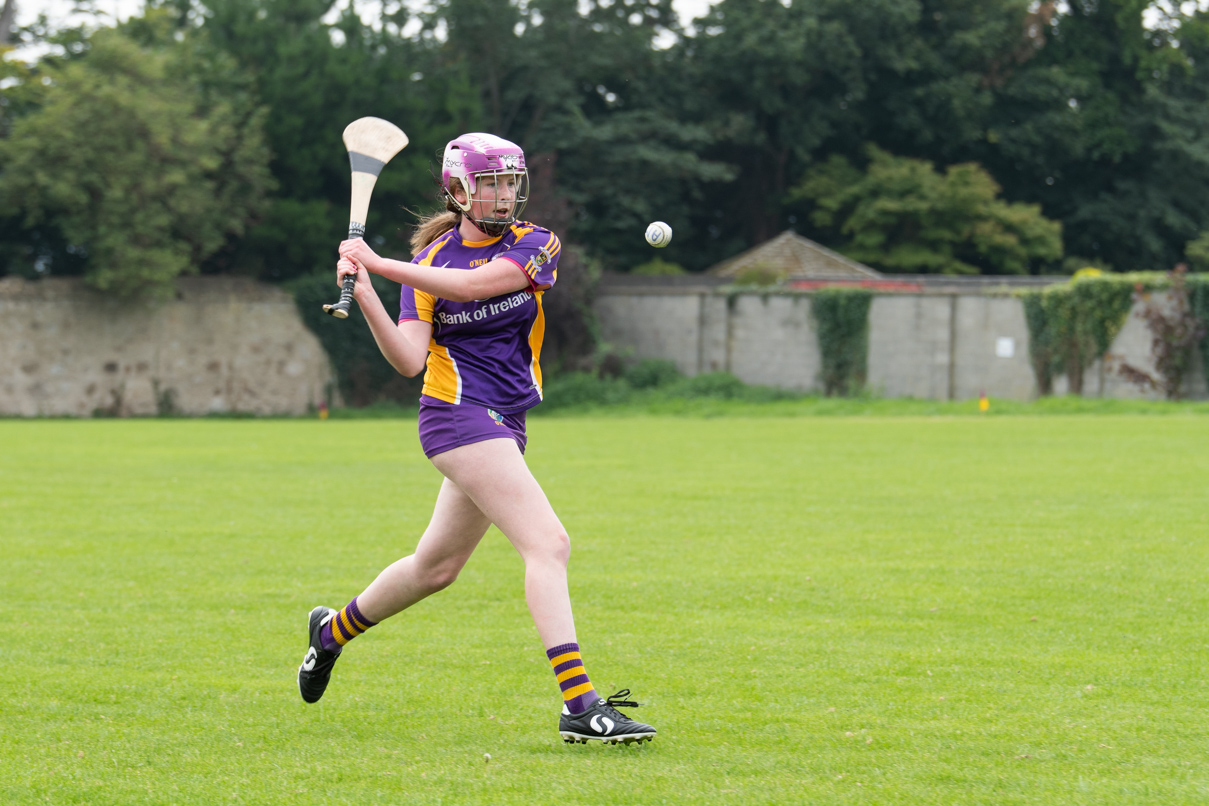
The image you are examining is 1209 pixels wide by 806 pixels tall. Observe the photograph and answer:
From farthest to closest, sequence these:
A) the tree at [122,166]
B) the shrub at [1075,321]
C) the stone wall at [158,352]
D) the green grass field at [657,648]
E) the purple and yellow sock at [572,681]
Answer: the stone wall at [158,352], the tree at [122,166], the shrub at [1075,321], the purple and yellow sock at [572,681], the green grass field at [657,648]

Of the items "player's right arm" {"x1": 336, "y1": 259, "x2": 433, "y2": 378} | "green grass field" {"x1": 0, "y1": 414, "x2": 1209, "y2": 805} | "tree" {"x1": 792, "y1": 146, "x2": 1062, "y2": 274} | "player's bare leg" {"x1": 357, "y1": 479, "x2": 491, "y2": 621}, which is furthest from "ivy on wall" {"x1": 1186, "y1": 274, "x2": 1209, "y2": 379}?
"player's right arm" {"x1": 336, "y1": 259, "x2": 433, "y2": 378}

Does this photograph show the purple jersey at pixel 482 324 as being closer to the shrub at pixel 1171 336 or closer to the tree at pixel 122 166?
the shrub at pixel 1171 336

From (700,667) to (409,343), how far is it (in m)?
2.52

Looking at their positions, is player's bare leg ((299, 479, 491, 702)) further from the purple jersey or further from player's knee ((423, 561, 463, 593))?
the purple jersey

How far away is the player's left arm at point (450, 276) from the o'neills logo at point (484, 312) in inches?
3.4

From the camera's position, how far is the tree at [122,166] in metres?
37.6

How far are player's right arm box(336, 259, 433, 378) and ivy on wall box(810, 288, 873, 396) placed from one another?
33902mm

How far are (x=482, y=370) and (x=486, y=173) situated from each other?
830mm

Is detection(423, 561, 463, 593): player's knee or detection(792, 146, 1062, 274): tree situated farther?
detection(792, 146, 1062, 274): tree

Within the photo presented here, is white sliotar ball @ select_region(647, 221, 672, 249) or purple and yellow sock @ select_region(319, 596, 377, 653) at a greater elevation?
white sliotar ball @ select_region(647, 221, 672, 249)

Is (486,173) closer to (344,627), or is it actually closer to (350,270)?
(350,270)

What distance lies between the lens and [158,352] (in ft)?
131

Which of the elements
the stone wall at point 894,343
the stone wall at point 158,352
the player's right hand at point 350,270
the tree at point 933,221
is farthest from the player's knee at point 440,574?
the tree at point 933,221

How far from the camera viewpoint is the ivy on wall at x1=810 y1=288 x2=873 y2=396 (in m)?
38.7
